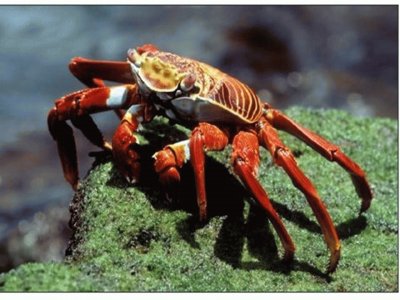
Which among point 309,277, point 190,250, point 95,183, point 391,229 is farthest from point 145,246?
point 391,229

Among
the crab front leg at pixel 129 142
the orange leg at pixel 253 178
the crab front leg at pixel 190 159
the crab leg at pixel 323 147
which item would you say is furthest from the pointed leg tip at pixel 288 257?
the crab front leg at pixel 129 142

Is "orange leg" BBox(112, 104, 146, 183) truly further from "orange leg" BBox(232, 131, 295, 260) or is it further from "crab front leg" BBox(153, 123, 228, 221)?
"orange leg" BBox(232, 131, 295, 260)

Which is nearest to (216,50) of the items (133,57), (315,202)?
(133,57)

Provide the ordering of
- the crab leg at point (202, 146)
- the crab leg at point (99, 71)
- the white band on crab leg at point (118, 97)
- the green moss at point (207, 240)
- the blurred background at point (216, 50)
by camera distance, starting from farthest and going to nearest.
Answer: the blurred background at point (216, 50) < the crab leg at point (99, 71) < the white band on crab leg at point (118, 97) < the crab leg at point (202, 146) < the green moss at point (207, 240)

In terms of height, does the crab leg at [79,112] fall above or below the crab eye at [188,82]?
below

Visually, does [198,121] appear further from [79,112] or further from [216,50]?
[216,50]

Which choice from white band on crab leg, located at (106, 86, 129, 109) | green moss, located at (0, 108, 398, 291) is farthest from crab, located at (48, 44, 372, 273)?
green moss, located at (0, 108, 398, 291)

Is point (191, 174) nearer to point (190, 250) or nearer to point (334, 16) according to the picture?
point (190, 250)

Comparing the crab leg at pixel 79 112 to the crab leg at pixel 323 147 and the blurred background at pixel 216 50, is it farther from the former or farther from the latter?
the blurred background at pixel 216 50
